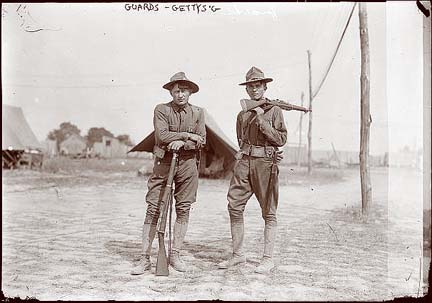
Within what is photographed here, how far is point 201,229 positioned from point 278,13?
149 cm

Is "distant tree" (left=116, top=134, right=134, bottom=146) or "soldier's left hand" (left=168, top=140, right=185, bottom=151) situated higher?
"distant tree" (left=116, top=134, right=134, bottom=146)

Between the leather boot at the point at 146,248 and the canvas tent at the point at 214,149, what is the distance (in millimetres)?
498

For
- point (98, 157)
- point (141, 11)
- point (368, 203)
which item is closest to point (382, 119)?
point (368, 203)

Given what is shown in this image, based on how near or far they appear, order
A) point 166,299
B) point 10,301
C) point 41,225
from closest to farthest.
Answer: point 166,299 → point 10,301 → point 41,225

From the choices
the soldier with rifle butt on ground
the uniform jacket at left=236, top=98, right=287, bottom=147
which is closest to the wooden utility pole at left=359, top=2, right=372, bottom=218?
the soldier with rifle butt on ground

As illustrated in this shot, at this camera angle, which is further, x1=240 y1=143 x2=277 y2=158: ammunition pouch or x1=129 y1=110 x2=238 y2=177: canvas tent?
x1=129 y1=110 x2=238 y2=177: canvas tent

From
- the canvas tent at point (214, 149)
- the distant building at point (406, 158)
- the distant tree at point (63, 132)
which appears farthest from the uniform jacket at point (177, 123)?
the distant building at point (406, 158)

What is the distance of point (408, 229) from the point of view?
316 centimetres

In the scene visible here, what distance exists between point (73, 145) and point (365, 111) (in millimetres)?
1950

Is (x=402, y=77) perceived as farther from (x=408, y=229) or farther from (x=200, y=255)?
(x=200, y=255)

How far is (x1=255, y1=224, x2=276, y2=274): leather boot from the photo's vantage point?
116 inches

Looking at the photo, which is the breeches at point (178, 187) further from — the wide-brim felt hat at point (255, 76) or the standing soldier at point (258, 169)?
the wide-brim felt hat at point (255, 76)

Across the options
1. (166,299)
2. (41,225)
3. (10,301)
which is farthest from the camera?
(41,225)

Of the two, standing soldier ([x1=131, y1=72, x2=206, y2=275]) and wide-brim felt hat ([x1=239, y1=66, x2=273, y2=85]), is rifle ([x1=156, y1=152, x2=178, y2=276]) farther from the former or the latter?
wide-brim felt hat ([x1=239, y1=66, x2=273, y2=85])
